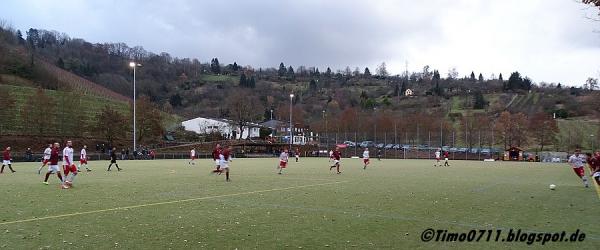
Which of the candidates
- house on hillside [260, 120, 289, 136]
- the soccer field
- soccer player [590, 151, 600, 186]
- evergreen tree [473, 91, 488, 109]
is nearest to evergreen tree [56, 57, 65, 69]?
house on hillside [260, 120, 289, 136]

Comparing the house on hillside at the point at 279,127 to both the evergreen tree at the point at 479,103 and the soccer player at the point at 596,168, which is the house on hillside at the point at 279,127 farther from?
the soccer player at the point at 596,168

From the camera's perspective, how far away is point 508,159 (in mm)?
82312

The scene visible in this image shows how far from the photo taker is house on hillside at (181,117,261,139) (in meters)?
122

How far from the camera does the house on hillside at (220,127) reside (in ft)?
400

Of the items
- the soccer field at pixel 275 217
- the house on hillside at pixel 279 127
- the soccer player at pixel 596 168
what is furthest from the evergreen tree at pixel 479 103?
the soccer field at pixel 275 217

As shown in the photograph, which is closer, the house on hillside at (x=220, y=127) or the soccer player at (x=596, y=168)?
the soccer player at (x=596, y=168)

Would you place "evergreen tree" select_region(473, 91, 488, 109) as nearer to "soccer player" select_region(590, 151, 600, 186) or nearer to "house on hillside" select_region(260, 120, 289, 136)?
"house on hillside" select_region(260, 120, 289, 136)

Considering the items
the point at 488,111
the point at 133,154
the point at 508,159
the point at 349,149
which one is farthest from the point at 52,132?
the point at 488,111

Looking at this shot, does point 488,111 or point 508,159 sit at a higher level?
point 488,111

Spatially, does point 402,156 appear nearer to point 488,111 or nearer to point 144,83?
point 488,111

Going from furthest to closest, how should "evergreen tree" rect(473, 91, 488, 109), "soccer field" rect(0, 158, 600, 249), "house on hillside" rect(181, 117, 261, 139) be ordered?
"evergreen tree" rect(473, 91, 488, 109) < "house on hillside" rect(181, 117, 261, 139) < "soccer field" rect(0, 158, 600, 249)

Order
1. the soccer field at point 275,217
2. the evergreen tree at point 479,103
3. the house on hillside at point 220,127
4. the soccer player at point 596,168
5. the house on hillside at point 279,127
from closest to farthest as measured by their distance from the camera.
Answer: the soccer field at point 275,217, the soccer player at point 596,168, the house on hillside at point 220,127, the house on hillside at point 279,127, the evergreen tree at point 479,103

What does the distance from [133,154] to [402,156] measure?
4740 centimetres

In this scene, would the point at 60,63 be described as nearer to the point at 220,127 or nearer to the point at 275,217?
the point at 220,127
